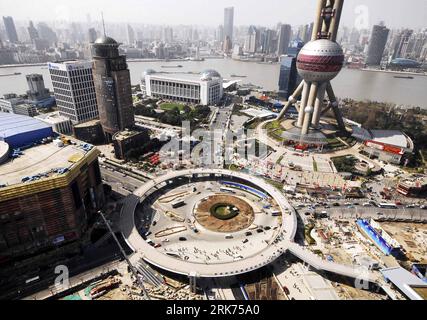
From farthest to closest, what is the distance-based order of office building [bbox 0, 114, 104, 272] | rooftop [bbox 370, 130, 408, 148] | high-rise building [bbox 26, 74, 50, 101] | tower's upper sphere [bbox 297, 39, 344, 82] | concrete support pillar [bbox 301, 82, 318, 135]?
high-rise building [bbox 26, 74, 50, 101], concrete support pillar [bbox 301, 82, 318, 135], rooftop [bbox 370, 130, 408, 148], tower's upper sphere [bbox 297, 39, 344, 82], office building [bbox 0, 114, 104, 272]

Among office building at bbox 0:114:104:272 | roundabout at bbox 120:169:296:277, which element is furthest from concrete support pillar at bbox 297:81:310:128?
office building at bbox 0:114:104:272

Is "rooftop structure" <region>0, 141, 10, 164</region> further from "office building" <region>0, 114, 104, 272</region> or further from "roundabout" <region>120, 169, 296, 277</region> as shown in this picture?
"roundabout" <region>120, 169, 296, 277</region>

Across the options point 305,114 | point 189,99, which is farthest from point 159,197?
point 189,99

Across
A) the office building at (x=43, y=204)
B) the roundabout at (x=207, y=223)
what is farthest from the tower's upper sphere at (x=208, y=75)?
the office building at (x=43, y=204)

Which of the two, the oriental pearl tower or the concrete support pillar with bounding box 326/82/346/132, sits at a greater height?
the oriental pearl tower

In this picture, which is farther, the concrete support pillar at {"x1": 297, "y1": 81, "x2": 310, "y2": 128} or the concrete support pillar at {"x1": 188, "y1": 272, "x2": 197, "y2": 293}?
the concrete support pillar at {"x1": 297, "y1": 81, "x2": 310, "y2": 128}

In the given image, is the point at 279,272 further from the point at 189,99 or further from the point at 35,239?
the point at 189,99

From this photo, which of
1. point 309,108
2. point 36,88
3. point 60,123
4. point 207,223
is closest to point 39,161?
point 207,223
